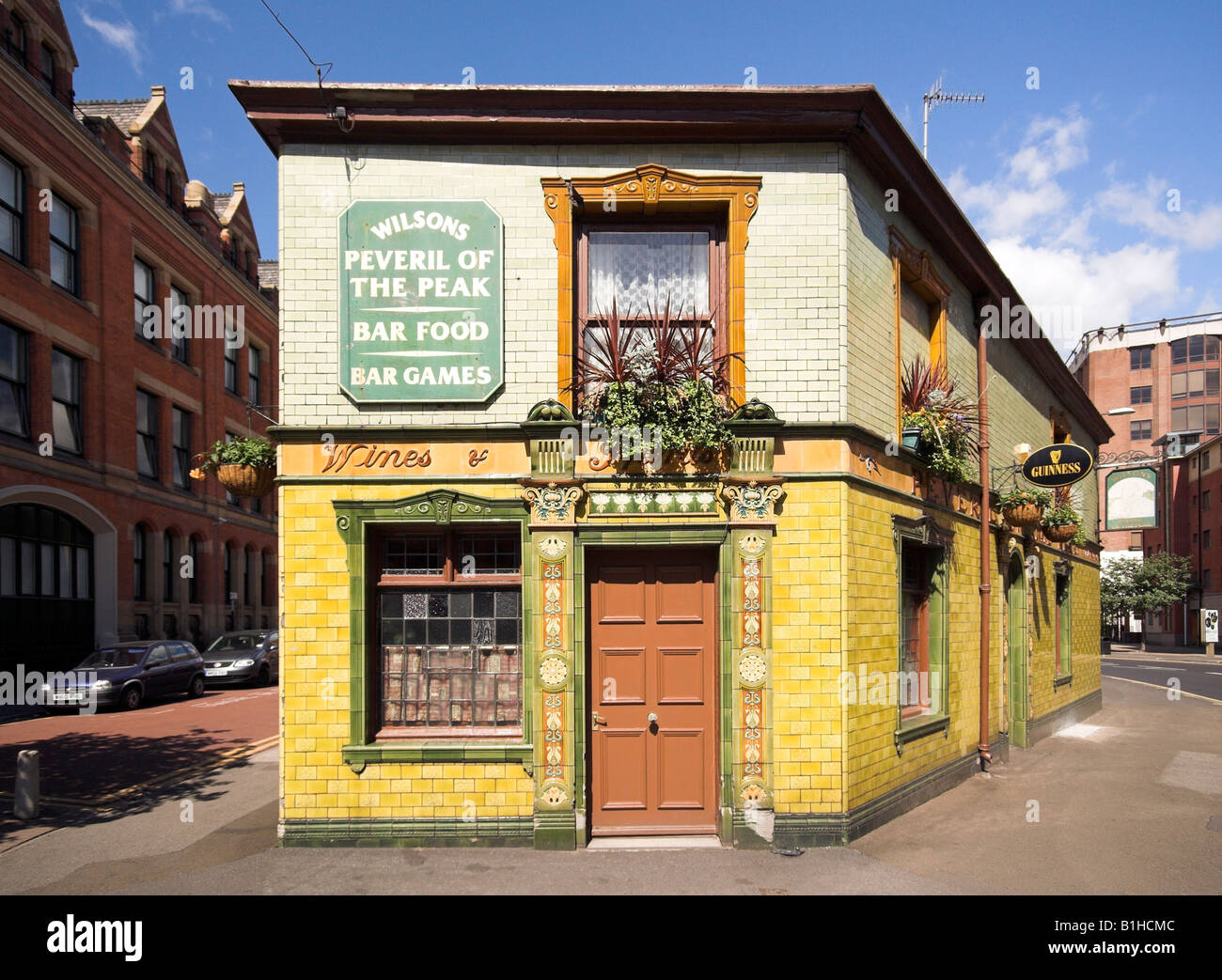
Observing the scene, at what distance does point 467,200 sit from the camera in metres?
8.27

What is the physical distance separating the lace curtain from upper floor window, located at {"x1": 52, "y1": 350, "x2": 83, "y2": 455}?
21.0 meters

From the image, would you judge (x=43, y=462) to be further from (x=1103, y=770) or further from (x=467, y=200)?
(x=1103, y=770)

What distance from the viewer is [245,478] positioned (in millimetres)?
8633

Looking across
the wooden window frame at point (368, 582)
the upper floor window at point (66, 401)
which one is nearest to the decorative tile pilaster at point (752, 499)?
the wooden window frame at point (368, 582)

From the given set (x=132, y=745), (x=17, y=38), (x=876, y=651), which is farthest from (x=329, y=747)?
(x=17, y=38)

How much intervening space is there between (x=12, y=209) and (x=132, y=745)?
51.9 feet

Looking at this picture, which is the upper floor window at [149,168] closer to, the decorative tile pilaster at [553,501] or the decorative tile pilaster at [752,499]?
the decorative tile pilaster at [553,501]

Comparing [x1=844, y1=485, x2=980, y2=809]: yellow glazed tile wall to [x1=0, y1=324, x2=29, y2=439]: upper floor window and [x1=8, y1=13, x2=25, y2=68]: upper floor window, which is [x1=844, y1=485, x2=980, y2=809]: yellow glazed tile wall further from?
[x1=8, y1=13, x2=25, y2=68]: upper floor window

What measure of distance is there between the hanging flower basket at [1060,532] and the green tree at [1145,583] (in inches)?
1714

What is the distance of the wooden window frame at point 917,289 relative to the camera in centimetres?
954

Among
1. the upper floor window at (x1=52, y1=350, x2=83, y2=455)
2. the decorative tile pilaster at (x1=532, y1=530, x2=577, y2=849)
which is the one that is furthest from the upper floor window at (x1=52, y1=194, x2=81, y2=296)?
the decorative tile pilaster at (x1=532, y1=530, x2=577, y2=849)

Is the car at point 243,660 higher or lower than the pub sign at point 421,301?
lower

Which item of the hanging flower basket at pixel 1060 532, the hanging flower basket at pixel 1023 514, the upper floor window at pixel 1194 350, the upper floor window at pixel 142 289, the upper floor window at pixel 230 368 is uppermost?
the upper floor window at pixel 1194 350

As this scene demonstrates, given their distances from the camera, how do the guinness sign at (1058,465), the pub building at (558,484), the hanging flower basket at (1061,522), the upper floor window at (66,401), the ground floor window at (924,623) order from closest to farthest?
the pub building at (558,484)
the ground floor window at (924,623)
the guinness sign at (1058,465)
the hanging flower basket at (1061,522)
the upper floor window at (66,401)
